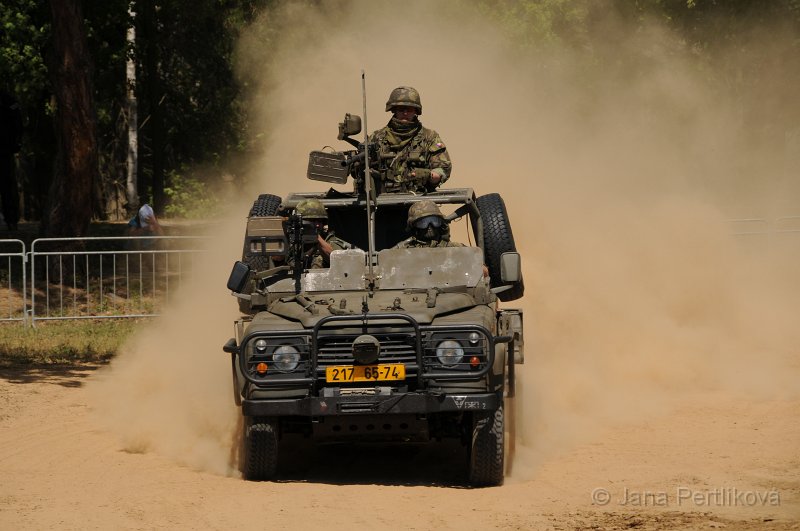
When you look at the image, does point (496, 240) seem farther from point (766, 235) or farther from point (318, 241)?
point (766, 235)

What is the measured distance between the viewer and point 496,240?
1289 cm

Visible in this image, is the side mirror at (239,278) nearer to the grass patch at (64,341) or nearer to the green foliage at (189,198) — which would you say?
the grass patch at (64,341)

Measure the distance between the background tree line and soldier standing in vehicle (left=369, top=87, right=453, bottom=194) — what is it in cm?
979

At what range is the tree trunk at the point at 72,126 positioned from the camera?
22.8 m

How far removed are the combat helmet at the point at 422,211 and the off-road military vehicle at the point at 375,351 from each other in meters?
0.36

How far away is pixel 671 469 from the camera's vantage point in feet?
35.9

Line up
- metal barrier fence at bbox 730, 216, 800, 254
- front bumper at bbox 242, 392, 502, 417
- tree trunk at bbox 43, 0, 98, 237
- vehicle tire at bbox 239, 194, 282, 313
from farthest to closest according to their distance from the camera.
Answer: tree trunk at bbox 43, 0, 98, 237
metal barrier fence at bbox 730, 216, 800, 254
vehicle tire at bbox 239, 194, 282, 313
front bumper at bbox 242, 392, 502, 417

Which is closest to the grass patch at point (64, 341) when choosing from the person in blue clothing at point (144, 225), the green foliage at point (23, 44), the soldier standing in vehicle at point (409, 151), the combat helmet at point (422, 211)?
the person in blue clothing at point (144, 225)

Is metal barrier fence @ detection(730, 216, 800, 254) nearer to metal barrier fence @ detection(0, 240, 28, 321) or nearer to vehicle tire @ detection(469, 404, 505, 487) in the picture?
metal barrier fence @ detection(0, 240, 28, 321)

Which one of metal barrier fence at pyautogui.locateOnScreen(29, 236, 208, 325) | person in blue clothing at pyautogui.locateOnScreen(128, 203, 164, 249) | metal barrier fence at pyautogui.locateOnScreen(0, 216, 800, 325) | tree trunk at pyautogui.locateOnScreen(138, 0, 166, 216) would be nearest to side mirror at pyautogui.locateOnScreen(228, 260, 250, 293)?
metal barrier fence at pyautogui.locateOnScreen(29, 236, 208, 325)

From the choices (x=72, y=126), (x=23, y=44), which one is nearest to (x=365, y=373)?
(x=72, y=126)

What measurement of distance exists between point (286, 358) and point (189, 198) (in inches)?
1441

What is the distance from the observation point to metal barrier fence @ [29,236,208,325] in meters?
20.7

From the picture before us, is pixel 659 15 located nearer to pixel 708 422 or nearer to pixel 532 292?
pixel 532 292
